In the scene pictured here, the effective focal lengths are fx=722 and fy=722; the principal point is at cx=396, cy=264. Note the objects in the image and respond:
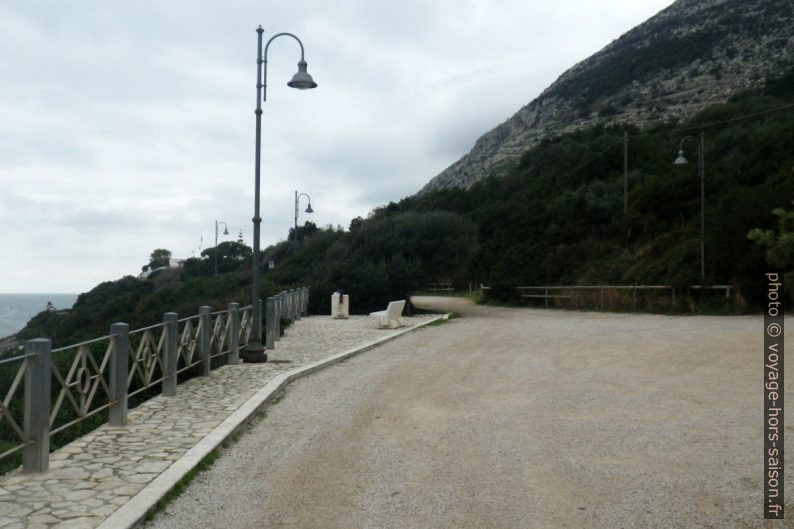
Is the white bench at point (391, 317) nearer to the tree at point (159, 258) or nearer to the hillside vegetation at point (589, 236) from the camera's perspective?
the hillside vegetation at point (589, 236)

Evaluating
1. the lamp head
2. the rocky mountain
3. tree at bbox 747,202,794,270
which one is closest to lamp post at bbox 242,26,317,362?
the lamp head

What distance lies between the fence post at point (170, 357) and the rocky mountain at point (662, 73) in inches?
2436

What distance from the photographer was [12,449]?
5.27 m

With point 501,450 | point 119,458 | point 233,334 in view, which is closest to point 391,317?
point 233,334

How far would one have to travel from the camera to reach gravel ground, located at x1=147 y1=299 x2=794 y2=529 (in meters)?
4.62

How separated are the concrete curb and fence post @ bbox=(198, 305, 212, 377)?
1141mm

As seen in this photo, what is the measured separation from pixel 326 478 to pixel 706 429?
12.6ft

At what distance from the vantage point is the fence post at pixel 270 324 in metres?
15.0

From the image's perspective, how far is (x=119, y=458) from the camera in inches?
237

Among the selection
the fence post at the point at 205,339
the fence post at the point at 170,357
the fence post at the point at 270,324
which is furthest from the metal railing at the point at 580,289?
the fence post at the point at 170,357

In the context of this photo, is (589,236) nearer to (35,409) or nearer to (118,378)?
(118,378)

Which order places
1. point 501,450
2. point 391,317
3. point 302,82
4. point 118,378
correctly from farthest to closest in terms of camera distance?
point 391,317 → point 302,82 → point 118,378 → point 501,450

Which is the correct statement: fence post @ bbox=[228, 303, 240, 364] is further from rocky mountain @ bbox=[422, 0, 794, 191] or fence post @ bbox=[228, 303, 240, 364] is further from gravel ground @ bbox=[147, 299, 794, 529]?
rocky mountain @ bbox=[422, 0, 794, 191]

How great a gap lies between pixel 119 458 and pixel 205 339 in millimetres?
4834
